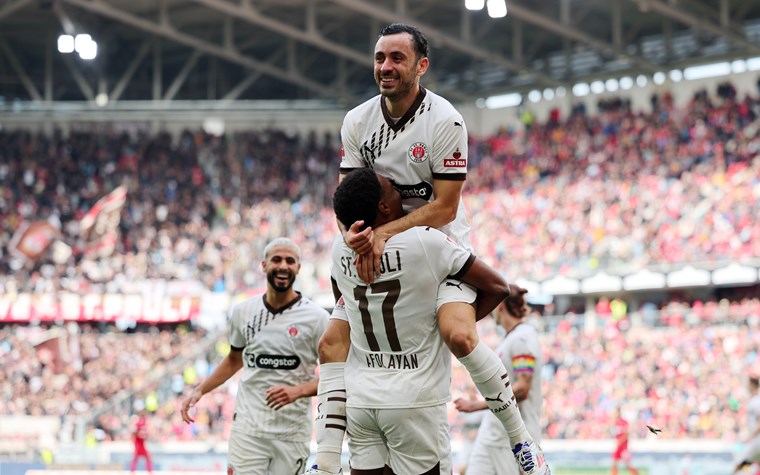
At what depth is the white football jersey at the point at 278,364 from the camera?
331 inches

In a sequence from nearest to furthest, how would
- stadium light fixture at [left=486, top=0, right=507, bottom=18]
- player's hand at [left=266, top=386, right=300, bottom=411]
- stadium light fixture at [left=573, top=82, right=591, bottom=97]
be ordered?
1. player's hand at [left=266, top=386, right=300, bottom=411]
2. stadium light fixture at [left=486, top=0, right=507, bottom=18]
3. stadium light fixture at [left=573, top=82, right=591, bottom=97]

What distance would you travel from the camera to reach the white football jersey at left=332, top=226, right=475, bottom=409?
5.51 metres

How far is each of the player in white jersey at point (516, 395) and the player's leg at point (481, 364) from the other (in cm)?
275

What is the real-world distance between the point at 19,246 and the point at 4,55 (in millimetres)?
8430

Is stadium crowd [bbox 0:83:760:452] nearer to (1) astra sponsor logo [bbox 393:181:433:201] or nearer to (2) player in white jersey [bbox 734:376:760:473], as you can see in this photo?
(2) player in white jersey [bbox 734:376:760:473]

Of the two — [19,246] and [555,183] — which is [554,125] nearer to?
[555,183]

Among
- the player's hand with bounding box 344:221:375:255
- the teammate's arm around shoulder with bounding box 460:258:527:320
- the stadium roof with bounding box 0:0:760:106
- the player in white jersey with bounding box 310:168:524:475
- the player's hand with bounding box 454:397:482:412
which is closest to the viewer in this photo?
the player's hand with bounding box 344:221:375:255

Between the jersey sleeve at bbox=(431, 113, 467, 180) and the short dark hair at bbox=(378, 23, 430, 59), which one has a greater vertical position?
the short dark hair at bbox=(378, 23, 430, 59)

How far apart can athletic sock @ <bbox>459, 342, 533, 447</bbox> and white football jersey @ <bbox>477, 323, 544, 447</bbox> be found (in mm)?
2886

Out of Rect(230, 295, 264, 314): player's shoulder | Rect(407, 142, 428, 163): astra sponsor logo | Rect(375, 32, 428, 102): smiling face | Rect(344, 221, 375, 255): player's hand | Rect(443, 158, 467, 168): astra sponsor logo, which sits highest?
Rect(375, 32, 428, 102): smiling face

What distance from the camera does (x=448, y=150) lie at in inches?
227

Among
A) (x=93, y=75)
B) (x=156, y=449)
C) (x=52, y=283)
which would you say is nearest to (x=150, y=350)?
(x=52, y=283)

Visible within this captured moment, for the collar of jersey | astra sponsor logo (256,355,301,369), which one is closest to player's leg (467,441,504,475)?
astra sponsor logo (256,355,301,369)

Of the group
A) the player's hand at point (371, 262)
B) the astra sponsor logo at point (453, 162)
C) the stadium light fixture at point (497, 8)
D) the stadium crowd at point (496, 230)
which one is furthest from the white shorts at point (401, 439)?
the stadium light fixture at point (497, 8)
